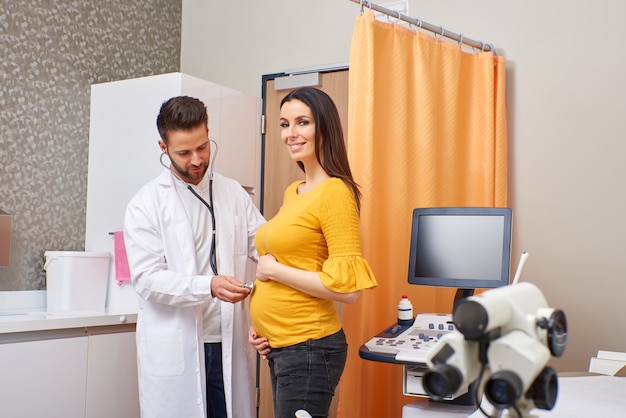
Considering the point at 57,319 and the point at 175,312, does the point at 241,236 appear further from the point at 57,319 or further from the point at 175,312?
the point at 57,319

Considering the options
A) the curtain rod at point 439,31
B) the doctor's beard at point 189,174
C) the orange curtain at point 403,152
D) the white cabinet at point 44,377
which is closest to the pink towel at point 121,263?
the white cabinet at point 44,377

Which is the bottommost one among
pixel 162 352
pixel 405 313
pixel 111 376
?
pixel 111 376

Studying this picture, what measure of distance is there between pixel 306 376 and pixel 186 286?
0.51 m

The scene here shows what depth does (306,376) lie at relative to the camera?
1.80 m

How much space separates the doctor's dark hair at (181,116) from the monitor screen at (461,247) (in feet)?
2.64

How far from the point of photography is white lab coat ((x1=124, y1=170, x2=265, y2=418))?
7.04 feet

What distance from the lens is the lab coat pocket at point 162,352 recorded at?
215cm

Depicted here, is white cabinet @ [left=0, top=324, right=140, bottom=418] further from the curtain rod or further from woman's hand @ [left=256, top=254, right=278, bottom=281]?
the curtain rod

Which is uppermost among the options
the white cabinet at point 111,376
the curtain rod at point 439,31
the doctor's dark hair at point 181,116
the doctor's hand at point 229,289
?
the curtain rod at point 439,31

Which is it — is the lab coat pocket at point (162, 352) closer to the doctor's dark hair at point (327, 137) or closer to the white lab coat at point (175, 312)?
the white lab coat at point (175, 312)

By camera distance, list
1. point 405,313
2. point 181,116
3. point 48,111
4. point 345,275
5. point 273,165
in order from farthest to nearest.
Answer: point 273,165 → point 48,111 → point 405,313 → point 181,116 → point 345,275

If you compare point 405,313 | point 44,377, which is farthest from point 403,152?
point 44,377

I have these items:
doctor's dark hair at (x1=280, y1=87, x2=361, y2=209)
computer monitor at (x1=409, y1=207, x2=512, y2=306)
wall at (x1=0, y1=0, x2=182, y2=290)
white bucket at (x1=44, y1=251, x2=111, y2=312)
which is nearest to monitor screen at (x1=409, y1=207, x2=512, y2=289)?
computer monitor at (x1=409, y1=207, x2=512, y2=306)

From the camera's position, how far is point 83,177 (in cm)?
321
